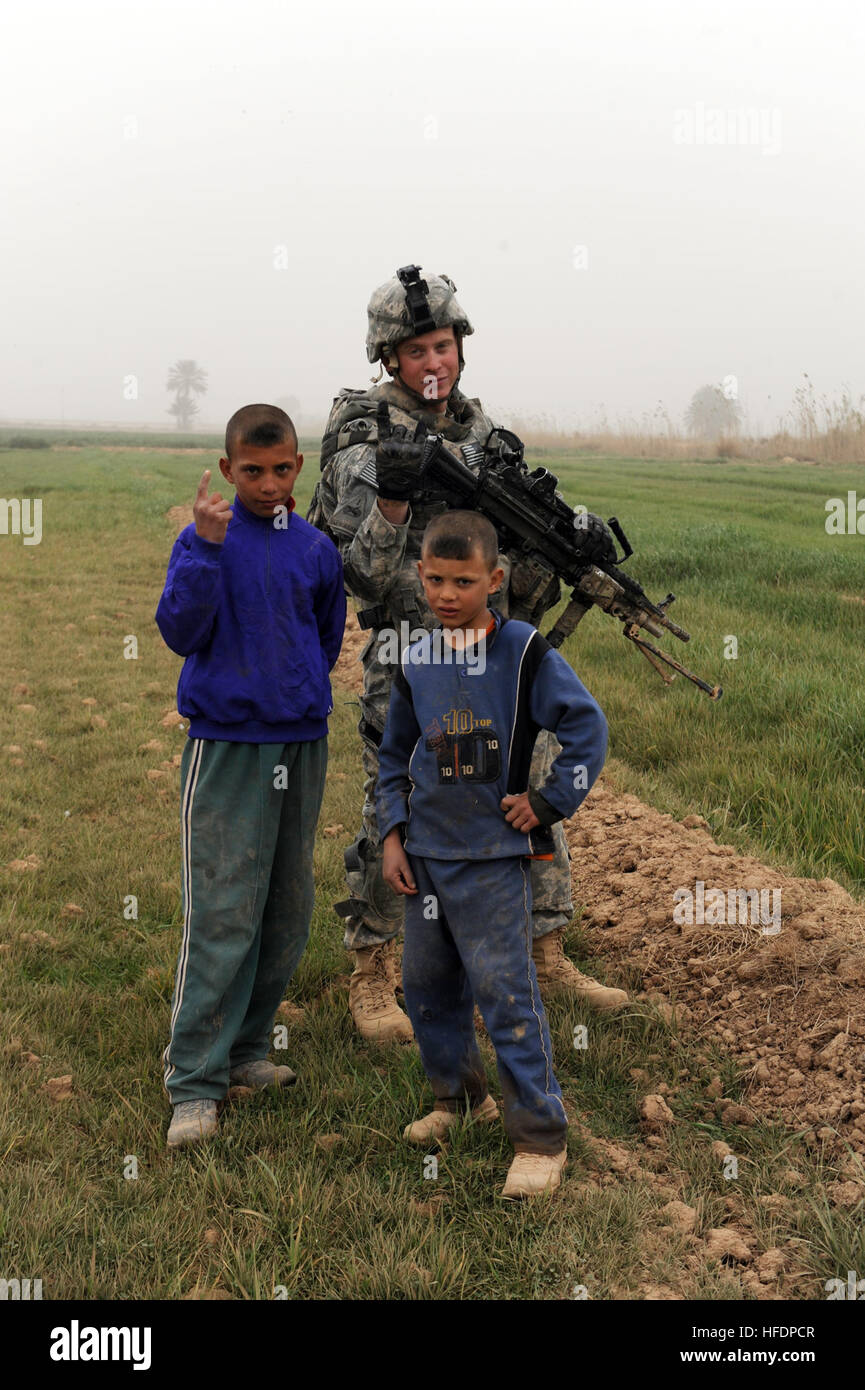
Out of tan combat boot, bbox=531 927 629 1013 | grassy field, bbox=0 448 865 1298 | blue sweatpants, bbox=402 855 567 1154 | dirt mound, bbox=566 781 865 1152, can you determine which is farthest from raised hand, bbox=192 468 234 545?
dirt mound, bbox=566 781 865 1152

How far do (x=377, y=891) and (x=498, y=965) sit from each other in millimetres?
1203

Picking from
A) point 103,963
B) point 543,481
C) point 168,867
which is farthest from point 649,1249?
point 168,867

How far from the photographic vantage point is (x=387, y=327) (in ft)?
11.6

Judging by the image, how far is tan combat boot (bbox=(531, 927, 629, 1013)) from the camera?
3812 millimetres

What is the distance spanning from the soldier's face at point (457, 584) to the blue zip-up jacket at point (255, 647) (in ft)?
1.65

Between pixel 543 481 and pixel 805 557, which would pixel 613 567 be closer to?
pixel 543 481

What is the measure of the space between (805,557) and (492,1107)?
8230 mm

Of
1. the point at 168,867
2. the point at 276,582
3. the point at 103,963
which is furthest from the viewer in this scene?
the point at 168,867

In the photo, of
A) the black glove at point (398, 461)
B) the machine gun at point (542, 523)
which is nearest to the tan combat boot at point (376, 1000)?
the machine gun at point (542, 523)

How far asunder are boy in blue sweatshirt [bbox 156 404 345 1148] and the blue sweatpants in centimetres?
48

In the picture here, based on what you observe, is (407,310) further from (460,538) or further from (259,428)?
(460,538)

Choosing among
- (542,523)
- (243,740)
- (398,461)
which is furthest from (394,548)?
(243,740)

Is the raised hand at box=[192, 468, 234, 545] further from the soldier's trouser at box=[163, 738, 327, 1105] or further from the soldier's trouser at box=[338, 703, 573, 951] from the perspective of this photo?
the soldier's trouser at box=[338, 703, 573, 951]

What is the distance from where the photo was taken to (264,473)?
2963 millimetres
